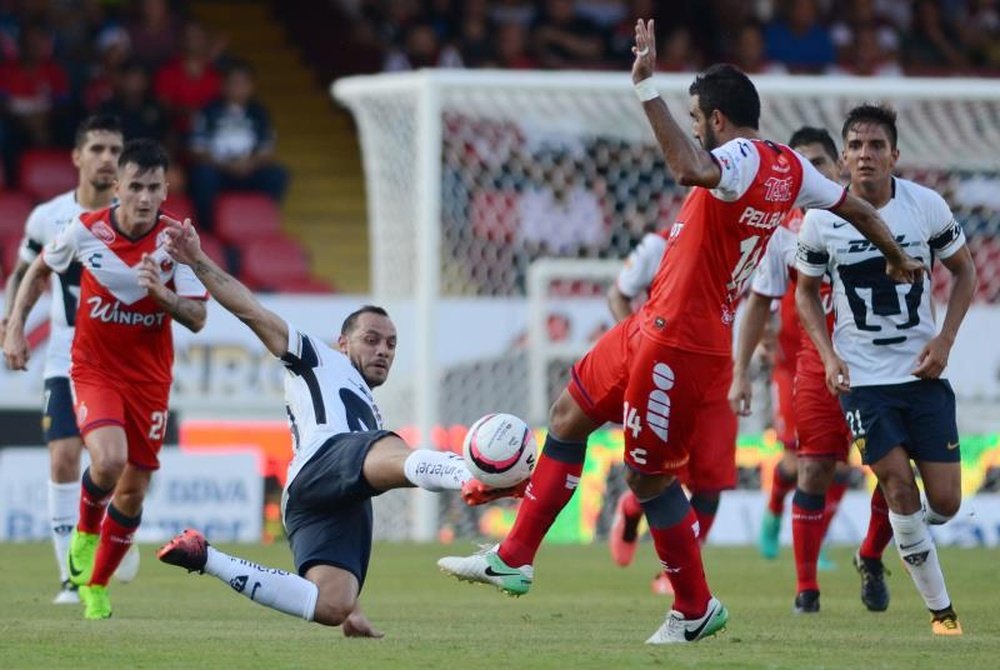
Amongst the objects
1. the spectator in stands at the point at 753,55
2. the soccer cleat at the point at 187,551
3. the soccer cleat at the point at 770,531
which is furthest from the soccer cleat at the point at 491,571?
the spectator in stands at the point at 753,55

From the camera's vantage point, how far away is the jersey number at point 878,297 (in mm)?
9156

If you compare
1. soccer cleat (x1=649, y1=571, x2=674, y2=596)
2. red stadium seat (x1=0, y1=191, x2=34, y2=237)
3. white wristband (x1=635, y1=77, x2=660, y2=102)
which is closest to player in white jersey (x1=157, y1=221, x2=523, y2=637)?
white wristband (x1=635, y1=77, x2=660, y2=102)

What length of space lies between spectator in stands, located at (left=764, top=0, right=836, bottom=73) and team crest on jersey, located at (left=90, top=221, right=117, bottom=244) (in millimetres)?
13264

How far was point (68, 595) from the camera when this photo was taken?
35.4 ft

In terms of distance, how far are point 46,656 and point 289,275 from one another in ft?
42.2

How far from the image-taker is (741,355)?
10.4 m

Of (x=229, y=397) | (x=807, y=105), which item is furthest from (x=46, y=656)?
(x=807, y=105)

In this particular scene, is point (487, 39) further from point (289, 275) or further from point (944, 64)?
point (944, 64)

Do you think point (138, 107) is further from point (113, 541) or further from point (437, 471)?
point (437, 471)

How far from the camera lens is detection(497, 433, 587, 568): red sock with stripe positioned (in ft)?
27.1

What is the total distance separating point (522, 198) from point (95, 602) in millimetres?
8720

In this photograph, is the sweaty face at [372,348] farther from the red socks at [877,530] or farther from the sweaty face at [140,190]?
the red socks at [877,530]

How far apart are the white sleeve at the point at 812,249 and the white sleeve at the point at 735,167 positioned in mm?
1482

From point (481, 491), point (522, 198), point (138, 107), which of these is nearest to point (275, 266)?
point (138, 107)
